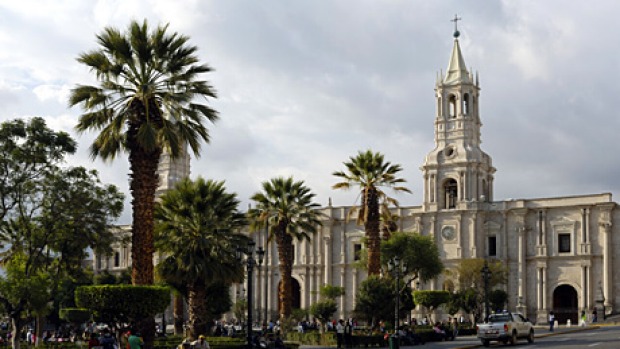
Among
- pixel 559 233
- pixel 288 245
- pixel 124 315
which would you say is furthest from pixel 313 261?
pixel 124 315

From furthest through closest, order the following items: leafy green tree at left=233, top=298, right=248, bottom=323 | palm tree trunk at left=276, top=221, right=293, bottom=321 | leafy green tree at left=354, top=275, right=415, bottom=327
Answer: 1. leafy green tree at left=233, top=298, right=248, bottom=323
2. palm tree trunk at left=276, top=221, right=293, bottom=321
3. leafy green tree at left=354, top=275, right=415, bottom=327

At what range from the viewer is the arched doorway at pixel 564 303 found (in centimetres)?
6481

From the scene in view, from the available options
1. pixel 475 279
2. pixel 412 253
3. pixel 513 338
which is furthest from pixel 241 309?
pixel 513 338

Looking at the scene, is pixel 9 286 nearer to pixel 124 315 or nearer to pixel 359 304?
pixel 124 315

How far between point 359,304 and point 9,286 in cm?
1765

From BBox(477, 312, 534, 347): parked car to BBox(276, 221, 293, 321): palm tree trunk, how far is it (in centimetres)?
1429

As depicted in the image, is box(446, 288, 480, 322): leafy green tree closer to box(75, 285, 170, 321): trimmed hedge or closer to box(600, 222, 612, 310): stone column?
box(600, 222, 612, 310): stone column

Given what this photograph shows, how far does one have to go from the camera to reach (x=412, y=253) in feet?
181

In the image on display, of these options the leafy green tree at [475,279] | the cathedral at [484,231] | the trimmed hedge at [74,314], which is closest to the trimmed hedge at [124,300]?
the leafy green tree at [475,279]

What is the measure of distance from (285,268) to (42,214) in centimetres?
1375

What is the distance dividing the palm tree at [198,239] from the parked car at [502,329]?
9.96 metres

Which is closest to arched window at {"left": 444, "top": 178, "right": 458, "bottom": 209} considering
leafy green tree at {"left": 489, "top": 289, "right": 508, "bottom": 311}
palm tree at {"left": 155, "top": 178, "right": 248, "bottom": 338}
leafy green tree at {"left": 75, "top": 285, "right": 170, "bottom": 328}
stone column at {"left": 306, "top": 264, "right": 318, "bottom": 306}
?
leafy green tree at {"left": 489, "top": 289, "right": 508, "bottom": 311}

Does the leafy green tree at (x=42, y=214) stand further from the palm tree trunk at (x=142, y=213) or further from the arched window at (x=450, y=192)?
the arched window at (x=450, y=192)

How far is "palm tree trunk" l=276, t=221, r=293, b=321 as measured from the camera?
46.0 metres
